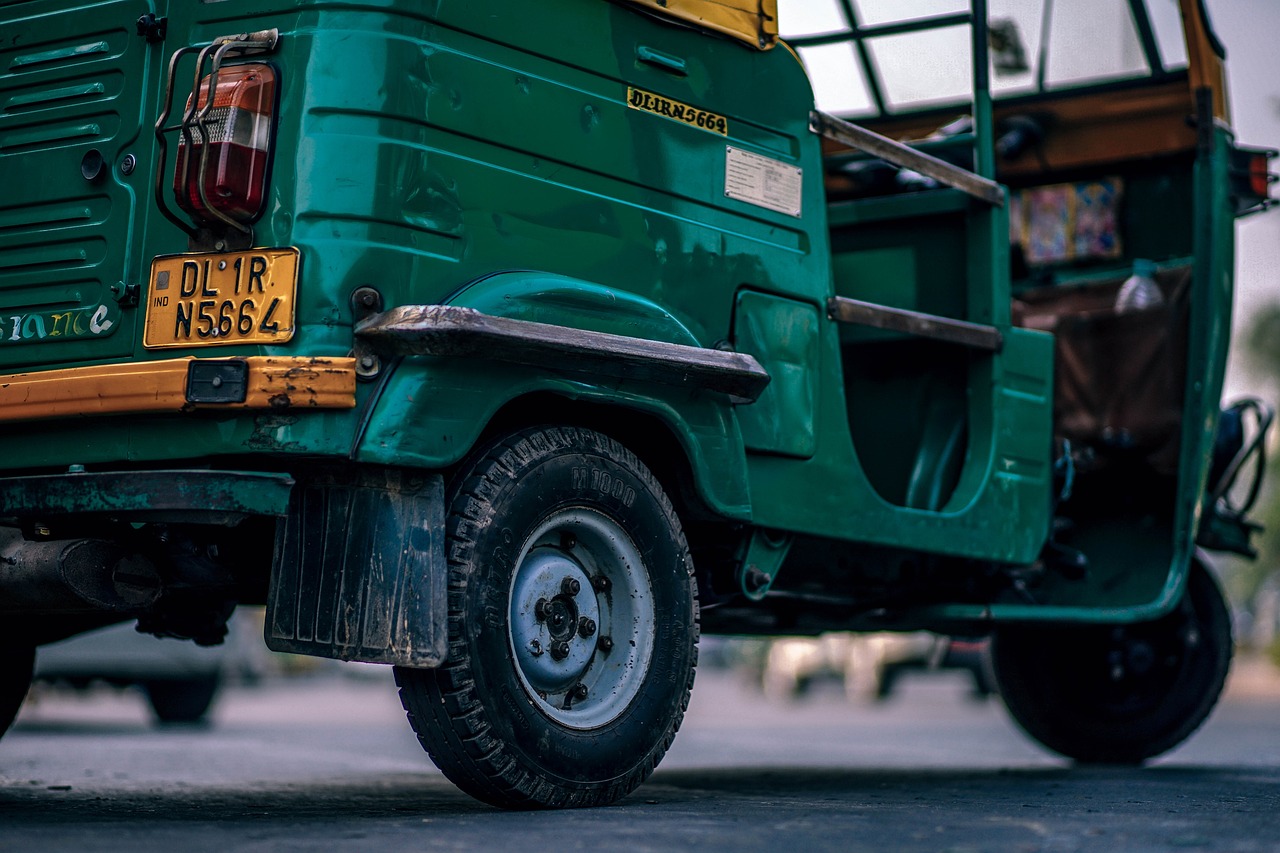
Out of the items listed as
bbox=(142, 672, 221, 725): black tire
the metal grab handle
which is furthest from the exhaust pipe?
bbox=(142, 672, 221, 725): black tire

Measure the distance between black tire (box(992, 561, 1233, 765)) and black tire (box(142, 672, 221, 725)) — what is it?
20.6 ft

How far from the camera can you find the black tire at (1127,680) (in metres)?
6.89

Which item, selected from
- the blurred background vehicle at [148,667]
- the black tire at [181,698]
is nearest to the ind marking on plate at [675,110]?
the blurred background vehicle at [148,667]

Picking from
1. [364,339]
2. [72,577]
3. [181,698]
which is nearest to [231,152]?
[364,339]

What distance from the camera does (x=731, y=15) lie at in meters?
4.79

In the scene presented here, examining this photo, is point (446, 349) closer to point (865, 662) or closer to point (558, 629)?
point (558, 629)

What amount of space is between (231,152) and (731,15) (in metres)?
1.61

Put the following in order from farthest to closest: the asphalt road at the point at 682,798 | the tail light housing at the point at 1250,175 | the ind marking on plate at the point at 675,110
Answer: the tail light housing at the point at 1250,175 → the ind marking on plate at the point at 675,110 → the asphalt road at the point at 682,798

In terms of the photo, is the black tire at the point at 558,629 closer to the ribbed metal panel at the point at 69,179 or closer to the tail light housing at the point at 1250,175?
the ribbed metal panel at the point at 69,179

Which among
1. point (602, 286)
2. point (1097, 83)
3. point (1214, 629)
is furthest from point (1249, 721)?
point (602, 286)

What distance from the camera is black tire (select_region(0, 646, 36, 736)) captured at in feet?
17.4

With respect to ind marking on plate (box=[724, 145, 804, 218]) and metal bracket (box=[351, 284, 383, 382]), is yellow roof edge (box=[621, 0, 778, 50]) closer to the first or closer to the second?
ind marking on plate (box=[724, 145, 804, 218])

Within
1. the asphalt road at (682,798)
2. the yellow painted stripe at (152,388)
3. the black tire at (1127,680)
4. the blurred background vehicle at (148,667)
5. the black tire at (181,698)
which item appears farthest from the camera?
the black tire at (181,698)

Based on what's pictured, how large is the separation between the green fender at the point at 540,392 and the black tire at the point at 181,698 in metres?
7.72
